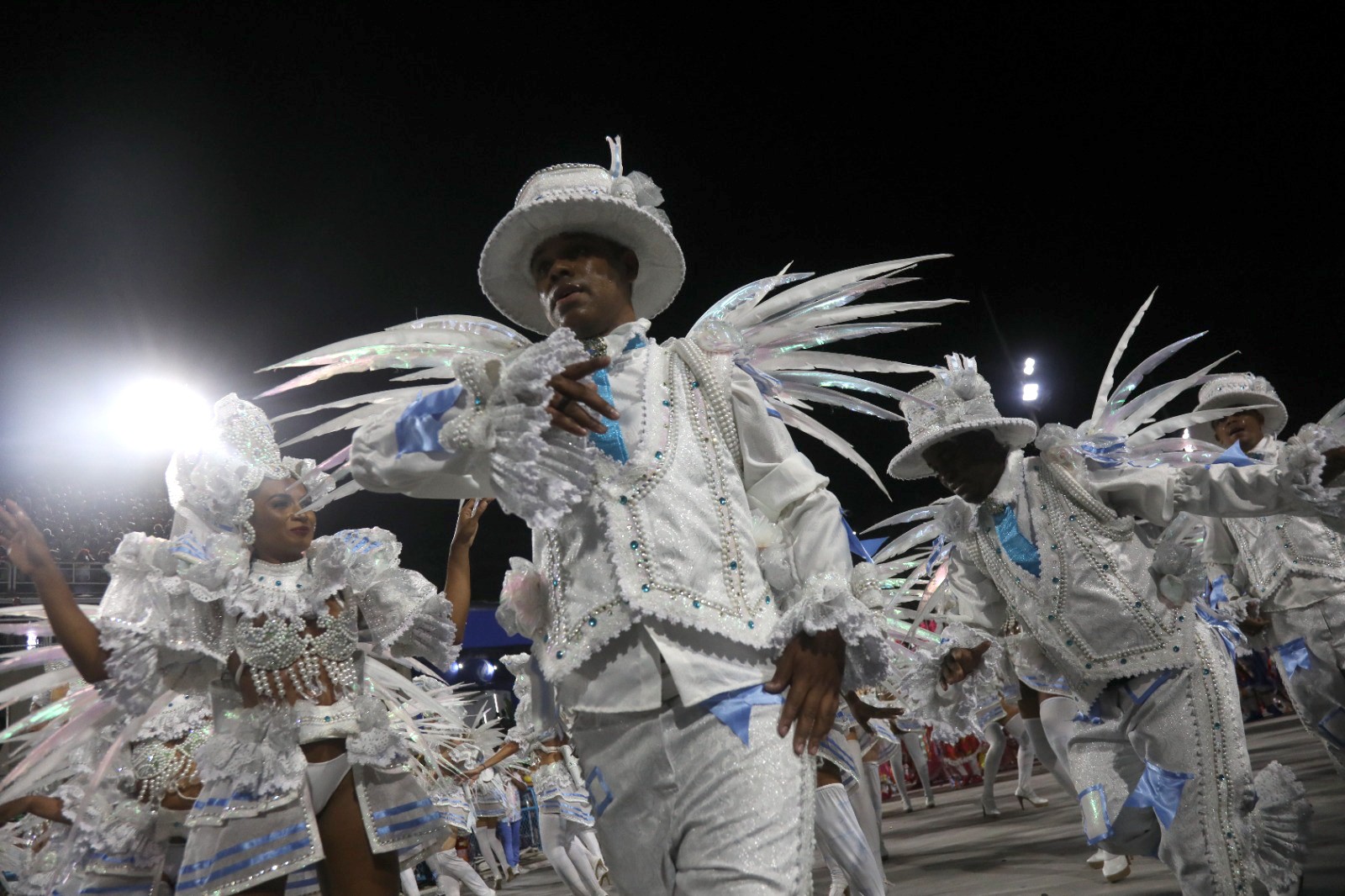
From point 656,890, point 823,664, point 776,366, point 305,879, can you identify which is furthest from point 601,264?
point 305,879

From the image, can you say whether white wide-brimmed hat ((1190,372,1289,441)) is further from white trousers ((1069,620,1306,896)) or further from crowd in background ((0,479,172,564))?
crowd in background ((0,479,172,564))

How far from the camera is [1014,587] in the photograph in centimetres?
448

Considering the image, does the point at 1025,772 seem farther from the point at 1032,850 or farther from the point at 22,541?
the point at 22,541

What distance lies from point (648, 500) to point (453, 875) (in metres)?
7.24

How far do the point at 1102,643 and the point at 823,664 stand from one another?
240 cm

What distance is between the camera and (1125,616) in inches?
165

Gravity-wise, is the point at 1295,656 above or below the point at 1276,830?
above

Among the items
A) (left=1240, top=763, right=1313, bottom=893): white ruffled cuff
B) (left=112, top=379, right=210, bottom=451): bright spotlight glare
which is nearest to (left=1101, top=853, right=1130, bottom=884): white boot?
(left=1240, top=763, right=1313, bottom=893): white ruffled cuff

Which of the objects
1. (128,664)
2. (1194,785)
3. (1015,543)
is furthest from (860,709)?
(128,664)

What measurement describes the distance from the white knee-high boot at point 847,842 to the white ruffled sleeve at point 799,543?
242 centimetres

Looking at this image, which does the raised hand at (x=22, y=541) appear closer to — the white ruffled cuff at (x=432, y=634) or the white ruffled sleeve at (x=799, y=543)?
the white ruffled cuff at (x=432, y=634)

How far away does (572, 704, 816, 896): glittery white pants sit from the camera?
212cm

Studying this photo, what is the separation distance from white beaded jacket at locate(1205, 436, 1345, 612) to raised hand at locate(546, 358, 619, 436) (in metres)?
5.00

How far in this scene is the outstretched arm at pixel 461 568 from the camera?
4.56 m
